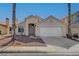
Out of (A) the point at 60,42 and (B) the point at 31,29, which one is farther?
(B) the point at 31,29

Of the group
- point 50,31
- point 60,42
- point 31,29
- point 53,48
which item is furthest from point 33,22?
point 53,48

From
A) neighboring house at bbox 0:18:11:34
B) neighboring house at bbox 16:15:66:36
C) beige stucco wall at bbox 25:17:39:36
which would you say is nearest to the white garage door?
neighboring house at bbox 16:15:66:36

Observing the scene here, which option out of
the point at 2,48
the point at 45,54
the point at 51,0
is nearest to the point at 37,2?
the point at 51,0

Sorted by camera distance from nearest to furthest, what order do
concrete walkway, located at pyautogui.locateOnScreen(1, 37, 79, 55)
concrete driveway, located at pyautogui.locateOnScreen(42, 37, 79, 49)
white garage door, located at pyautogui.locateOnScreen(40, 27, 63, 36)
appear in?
concrete walkway, located at pyautogui.locateOnScreen(1, 37, 79, 55) → concrete driveway, located at pyautogui.locateOnScreen(42, 37, 79, 49) → white garage door, located at pyautogui.locateOnScreen(40, 27, 63, 36)

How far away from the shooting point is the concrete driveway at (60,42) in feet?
13.7

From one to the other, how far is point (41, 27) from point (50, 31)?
227 mm

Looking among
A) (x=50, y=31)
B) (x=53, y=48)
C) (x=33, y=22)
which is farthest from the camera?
(x=33, y=22)

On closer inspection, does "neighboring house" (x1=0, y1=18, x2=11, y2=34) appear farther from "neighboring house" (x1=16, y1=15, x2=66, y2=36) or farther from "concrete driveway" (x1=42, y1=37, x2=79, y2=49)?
"concrete driveway" (x1=42, y1=37, x2=79, y2=49)

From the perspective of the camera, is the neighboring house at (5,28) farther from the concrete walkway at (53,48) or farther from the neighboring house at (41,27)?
the concrete walkway at (53,48)

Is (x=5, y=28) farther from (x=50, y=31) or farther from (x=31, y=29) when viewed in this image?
(x=50, y=31)

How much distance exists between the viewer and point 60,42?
4.24 m

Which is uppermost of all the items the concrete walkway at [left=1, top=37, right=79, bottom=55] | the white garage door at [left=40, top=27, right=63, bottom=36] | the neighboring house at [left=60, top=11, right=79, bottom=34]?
the neighboring house at [left=60, top=11, right=79, bottom=34]

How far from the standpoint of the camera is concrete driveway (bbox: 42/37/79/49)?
164 inches

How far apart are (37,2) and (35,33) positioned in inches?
44.3
